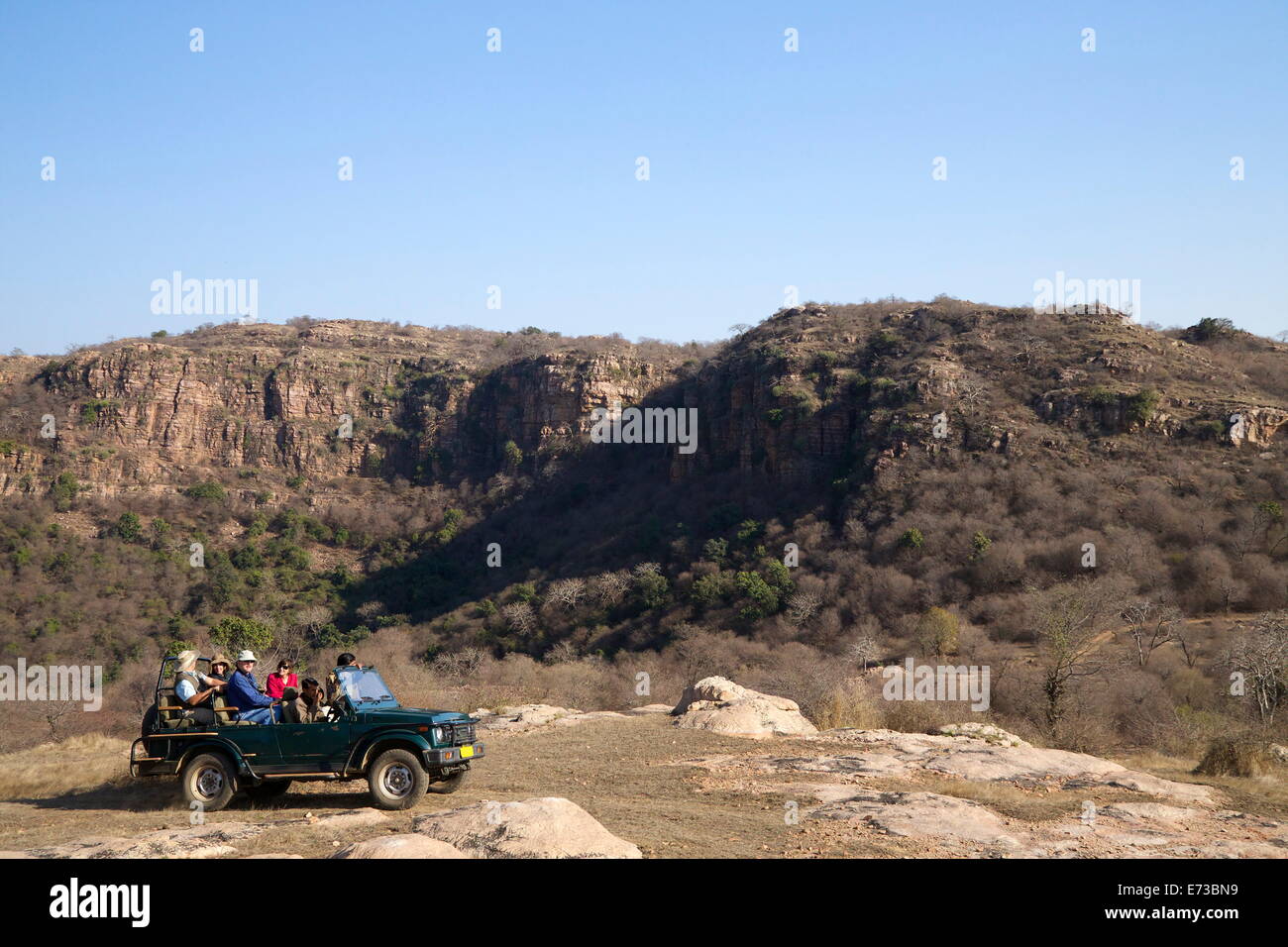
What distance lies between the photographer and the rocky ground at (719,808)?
7.65 meters

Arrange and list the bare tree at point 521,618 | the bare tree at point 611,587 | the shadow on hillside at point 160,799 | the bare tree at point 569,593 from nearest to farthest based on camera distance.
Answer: the shadow on hillside at point 160,799 → the bare tree at point 521,618 → the bare tree at point 611,587 → the bare tree at point 569,593

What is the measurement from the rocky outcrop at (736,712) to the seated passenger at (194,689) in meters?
8.34

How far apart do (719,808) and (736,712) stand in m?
6.26

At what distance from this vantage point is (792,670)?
25.8 meters

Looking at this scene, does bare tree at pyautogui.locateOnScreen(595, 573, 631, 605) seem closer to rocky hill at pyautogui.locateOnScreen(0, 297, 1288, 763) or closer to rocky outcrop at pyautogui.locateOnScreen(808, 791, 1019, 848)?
rocky hill at pyautogui.locateOnScreen(0, 297, 1288, 763)

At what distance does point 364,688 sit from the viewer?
10156 mm

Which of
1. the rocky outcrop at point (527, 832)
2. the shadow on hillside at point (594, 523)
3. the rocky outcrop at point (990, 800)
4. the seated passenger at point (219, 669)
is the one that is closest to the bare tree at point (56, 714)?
the shadow on hillside at point (594, 523)

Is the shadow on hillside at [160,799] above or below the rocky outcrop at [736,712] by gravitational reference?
above

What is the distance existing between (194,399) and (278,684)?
5704 cm

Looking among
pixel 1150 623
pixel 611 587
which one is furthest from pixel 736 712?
pixel 611 587

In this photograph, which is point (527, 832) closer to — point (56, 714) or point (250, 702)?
point (250, 702)

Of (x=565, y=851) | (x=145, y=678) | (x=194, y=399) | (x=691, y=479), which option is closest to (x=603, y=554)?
(x=691, y=479)

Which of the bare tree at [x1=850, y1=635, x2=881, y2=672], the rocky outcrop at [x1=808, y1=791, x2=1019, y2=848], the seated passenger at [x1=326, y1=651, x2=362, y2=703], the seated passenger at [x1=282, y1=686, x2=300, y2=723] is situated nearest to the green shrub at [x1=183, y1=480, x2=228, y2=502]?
the bare tree at [x1=850, y1=635, x2=881, y2=672]

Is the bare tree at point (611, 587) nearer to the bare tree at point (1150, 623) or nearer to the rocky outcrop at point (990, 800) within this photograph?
the bare tree at point (1150, 623)
